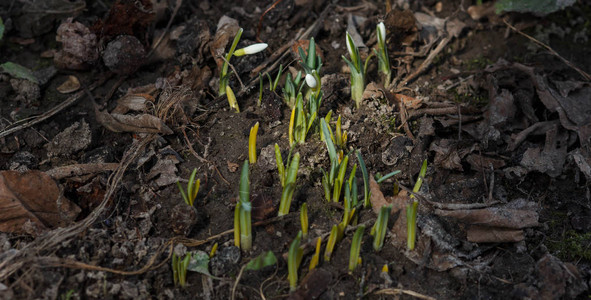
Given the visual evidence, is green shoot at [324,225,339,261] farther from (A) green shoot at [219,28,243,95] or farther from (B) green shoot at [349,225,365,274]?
(A) green shoot at [219,28,243,95]

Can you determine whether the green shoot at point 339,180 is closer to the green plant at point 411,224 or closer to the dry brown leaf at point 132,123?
the green plant at point 411,224

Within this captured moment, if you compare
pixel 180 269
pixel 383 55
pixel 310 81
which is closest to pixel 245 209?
pixel 180 269

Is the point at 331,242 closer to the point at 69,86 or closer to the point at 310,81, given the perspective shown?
the point at 310,81

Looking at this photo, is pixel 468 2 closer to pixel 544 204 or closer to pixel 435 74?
pixel 435 74

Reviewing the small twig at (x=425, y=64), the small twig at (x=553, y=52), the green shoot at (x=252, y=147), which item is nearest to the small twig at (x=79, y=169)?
the green shoot at (x=252, y=147)

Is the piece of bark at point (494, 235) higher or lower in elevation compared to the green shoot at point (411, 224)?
lower

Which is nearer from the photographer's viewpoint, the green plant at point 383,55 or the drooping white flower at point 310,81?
the drooping white flower at point 310,81

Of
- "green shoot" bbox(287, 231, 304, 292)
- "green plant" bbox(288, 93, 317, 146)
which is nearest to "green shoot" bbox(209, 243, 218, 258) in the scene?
"green shoot" bbox(287, 231, 304, 292)

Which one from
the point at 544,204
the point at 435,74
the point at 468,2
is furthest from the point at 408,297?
the point at 468,2
